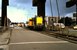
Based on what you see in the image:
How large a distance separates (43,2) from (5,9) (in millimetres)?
13918

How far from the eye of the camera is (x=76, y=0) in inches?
2913

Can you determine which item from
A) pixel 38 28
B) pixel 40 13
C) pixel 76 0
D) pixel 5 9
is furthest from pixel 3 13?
pixel 76 0

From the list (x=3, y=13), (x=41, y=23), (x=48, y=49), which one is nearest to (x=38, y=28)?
(x=41, y=23)

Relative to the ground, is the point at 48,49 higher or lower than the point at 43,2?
lower

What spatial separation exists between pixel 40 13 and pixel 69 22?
4988 centimetres

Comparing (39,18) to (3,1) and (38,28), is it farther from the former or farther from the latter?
(3,1)

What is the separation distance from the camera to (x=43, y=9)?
95375 mm

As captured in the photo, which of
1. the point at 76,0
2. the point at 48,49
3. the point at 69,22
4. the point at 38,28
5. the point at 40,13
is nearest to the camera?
the point at 48,49

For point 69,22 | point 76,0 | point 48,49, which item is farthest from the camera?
point 69,22

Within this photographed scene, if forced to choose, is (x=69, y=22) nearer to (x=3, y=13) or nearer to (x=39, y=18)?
(x=3, y=13)

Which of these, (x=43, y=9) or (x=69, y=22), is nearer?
(x=43, y=9)

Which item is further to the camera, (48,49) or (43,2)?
(43,2)

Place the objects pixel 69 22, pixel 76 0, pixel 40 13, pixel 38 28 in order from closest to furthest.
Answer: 1. pixel 76 0
2. pixel 38 28
3. pixel 40 13
4. pixel 69 22

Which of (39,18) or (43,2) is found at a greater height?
(43,2)
